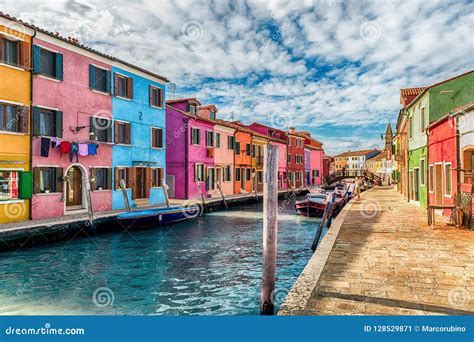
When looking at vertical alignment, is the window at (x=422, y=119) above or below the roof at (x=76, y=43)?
below

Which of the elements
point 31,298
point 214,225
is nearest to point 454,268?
point 31,298

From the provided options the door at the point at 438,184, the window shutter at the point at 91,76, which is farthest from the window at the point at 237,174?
the door at the point at 438,184

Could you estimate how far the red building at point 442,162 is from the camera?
11680 millimetres

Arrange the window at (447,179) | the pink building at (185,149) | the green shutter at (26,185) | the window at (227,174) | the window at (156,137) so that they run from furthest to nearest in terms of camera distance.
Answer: the window at (227,174) < the pink building at (185,149) < the window at (156,137) < the green shutter at (26,185) < the window at (447,179)

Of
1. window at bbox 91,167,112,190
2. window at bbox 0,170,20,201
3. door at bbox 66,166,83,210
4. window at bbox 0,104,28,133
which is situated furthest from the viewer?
window at bbox 91,167,112,190

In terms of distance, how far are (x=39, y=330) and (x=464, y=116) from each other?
1233 cm

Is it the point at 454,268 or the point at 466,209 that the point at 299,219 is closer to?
the point at 466,209

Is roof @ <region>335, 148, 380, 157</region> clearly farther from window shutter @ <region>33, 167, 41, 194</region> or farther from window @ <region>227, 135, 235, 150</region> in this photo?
window shutter @ <region>33, 167, 41, 194</region>

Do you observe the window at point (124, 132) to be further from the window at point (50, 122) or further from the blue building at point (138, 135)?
the window at point (50, 122)

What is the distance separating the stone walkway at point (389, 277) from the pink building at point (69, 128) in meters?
11.3

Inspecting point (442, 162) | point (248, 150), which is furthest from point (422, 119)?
point (248, 150)

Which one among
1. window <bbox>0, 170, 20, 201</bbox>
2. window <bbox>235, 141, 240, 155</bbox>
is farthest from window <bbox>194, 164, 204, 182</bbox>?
window <bbox>0, 170, 20, 201</bbox>

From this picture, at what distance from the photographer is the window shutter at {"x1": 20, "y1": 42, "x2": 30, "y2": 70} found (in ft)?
45.1

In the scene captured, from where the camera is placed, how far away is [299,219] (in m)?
19.7
